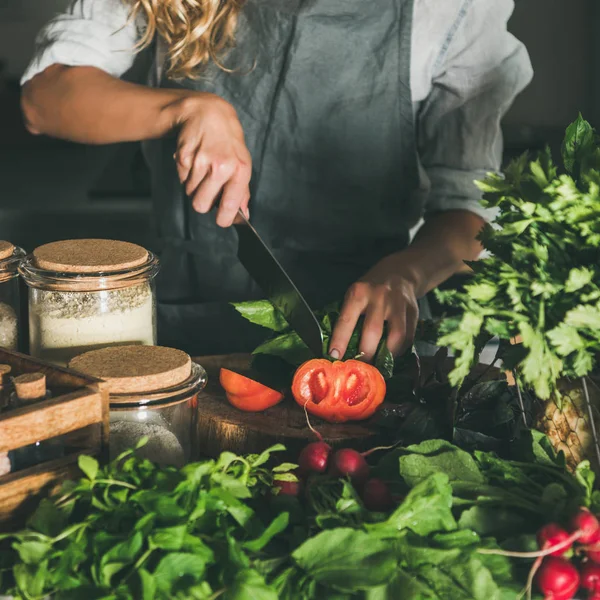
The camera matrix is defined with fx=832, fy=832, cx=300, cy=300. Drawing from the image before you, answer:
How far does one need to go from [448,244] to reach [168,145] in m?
0.59

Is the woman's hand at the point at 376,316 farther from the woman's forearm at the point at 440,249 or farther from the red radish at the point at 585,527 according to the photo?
the red radish at the point at 585,527

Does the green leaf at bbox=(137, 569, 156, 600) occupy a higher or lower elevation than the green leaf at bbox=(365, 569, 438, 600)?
higher

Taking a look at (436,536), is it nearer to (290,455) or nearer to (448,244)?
(290,455)

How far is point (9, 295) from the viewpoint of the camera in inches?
39.6

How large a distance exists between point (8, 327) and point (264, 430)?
0.33 meters

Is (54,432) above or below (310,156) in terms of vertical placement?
below

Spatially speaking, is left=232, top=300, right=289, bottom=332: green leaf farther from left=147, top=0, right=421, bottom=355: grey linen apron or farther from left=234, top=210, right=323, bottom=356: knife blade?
left=147, top=0, right=421, bottom=355: grey linen apron

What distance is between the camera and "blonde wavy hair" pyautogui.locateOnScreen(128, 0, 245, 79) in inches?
53.5

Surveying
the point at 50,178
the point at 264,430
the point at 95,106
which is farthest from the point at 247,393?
the point at 50,178

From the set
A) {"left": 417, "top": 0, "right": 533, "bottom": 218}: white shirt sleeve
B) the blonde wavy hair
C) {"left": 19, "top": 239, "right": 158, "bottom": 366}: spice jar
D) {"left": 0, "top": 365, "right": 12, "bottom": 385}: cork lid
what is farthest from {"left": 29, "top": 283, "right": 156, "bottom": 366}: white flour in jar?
{"left": 417, "top": 0, "right": 533, "bottom": 218}: white shirt sleeve

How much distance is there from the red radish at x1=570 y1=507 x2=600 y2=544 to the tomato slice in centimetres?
48

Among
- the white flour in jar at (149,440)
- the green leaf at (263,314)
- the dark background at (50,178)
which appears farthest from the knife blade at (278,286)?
the dark background at (50,178)

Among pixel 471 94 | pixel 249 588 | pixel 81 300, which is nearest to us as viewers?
pixel 249 588

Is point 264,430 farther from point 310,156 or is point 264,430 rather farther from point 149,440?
point 310,156
